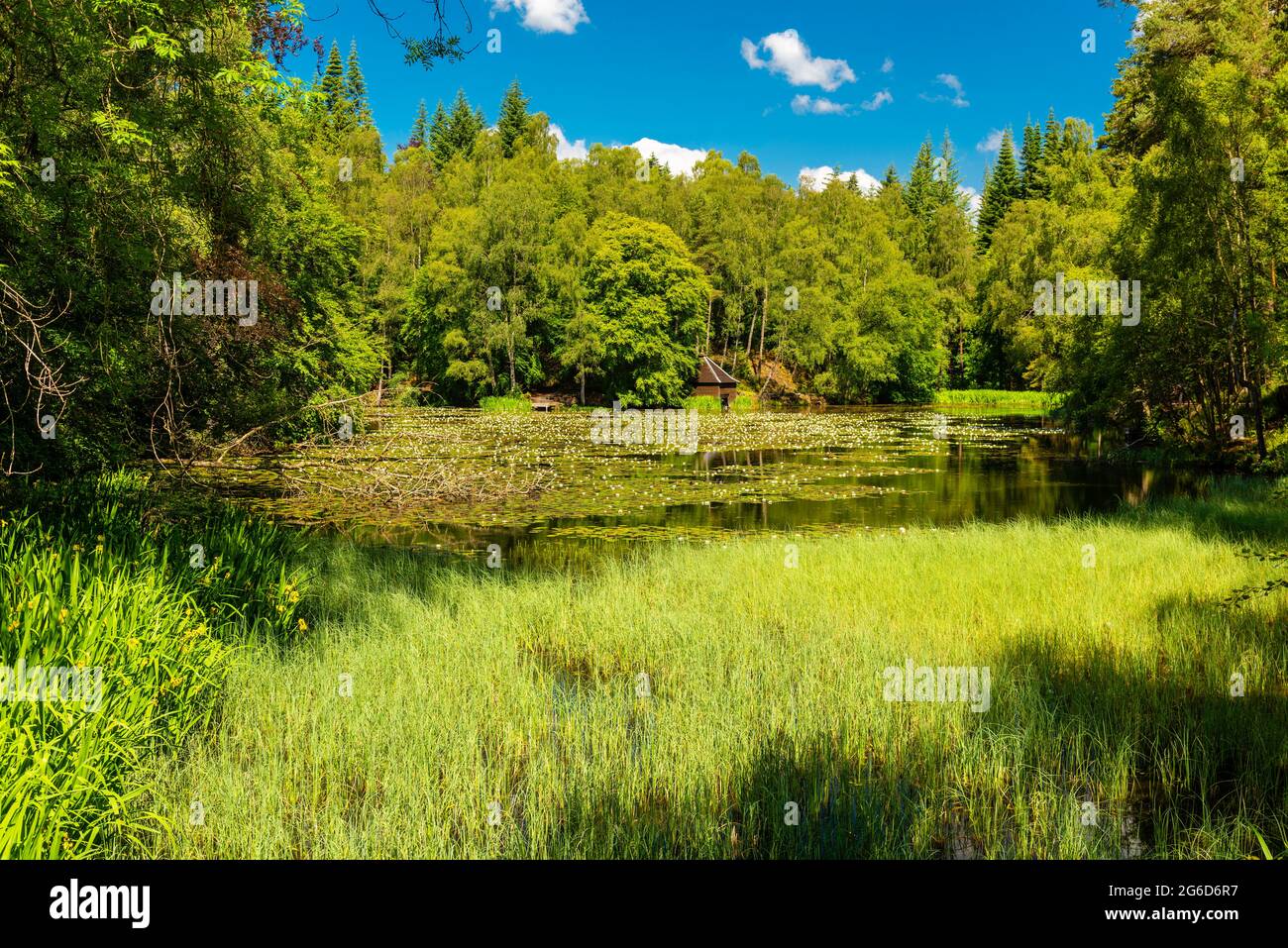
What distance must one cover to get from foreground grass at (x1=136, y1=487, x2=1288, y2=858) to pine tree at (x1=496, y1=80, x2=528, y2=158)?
98.8m

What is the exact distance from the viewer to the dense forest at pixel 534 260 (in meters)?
7.60

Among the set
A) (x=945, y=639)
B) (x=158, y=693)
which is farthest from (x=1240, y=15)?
(x=158, y=693)

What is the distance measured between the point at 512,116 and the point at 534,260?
2136 inches

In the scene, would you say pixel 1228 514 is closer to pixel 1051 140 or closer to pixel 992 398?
pixel 992 398

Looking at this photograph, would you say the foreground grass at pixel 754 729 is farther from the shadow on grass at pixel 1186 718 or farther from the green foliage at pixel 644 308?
the green foliage at pixel 644 308

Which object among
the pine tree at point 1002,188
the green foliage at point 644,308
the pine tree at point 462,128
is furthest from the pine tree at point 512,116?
the pine tree at point 1002,188

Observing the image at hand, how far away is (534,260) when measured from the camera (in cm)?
5878

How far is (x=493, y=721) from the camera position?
20.0 feet
